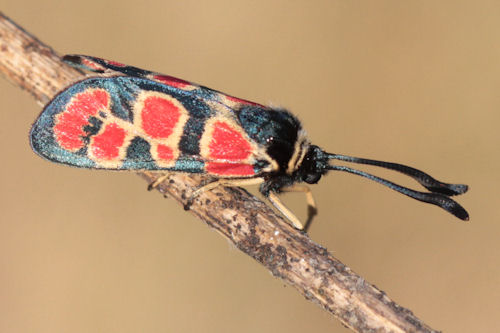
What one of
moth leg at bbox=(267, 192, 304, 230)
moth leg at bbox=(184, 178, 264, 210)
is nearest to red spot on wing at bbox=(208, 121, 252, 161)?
moth leg at bbox=(184, 178, 264, 210)

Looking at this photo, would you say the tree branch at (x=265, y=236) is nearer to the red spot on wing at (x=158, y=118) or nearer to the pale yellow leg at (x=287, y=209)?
the pale yellow leg at (x=287, y=209)

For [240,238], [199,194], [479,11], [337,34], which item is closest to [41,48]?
[199,194]

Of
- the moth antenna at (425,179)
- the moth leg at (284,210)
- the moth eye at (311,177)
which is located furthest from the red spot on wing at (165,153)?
the moth antenna at (425,179)

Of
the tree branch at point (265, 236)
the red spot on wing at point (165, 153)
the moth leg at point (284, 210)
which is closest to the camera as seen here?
the tree branch at point (265, 236)

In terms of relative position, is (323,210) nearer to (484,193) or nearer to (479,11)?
(484,193)

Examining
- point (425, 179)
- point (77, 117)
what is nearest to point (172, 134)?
point (77, 117)

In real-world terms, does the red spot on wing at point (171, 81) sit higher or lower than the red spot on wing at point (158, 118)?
higher
